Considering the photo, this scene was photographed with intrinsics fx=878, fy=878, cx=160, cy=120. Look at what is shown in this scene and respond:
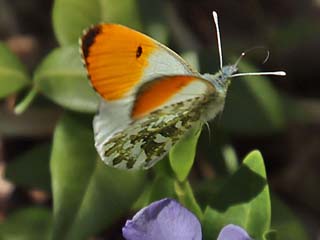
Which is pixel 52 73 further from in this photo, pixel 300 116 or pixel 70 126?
pixel 300 116

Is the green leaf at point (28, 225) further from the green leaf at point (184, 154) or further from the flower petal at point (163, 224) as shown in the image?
the flower petal at point (163, 224)

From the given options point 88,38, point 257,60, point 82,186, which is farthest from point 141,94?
point 257,60

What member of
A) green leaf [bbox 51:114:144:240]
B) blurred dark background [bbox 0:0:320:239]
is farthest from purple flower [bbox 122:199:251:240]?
blurred dark background [bbox 0:0:320:239]

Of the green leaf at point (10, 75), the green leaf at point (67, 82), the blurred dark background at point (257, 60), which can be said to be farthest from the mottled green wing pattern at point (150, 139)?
the blurred dark background at point (257, 60)

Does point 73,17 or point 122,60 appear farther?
point 73,17

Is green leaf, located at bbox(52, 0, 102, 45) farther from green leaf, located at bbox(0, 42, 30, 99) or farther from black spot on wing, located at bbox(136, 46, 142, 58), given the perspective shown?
black spot on wing, located at bbox(136, 46, 142, 58)

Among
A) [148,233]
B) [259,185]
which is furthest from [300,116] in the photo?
[148,233]

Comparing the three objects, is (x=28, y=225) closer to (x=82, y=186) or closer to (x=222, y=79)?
(x=82, y=186)
